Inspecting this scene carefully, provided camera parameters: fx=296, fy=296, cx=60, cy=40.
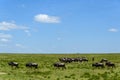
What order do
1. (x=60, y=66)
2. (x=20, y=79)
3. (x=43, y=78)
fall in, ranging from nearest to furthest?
(x=20, y=79) < (x=43, y=78) < (x=60, y=66)

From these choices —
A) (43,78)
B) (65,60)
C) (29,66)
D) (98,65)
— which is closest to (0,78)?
(43,78)

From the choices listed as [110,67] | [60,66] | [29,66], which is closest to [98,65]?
[110,67]

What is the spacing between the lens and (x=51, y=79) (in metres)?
34.9

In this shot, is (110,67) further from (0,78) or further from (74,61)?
(0,78)

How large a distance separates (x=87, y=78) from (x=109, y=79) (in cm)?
268

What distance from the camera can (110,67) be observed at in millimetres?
52844

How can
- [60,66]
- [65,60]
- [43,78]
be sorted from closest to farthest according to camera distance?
1. [43,78]
2. [60,66]
3. [65,60]

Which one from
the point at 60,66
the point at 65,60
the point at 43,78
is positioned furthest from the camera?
the point at 65,60

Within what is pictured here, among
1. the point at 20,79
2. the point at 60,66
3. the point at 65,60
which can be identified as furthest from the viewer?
the point at 65,60

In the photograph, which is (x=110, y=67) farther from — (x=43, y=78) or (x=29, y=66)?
(x=43, y=78)

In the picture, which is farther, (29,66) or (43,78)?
(29,66)

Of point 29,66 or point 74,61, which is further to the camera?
point 74,61

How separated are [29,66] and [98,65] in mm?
11915

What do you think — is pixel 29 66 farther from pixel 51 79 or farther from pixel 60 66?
pixel 51 79
